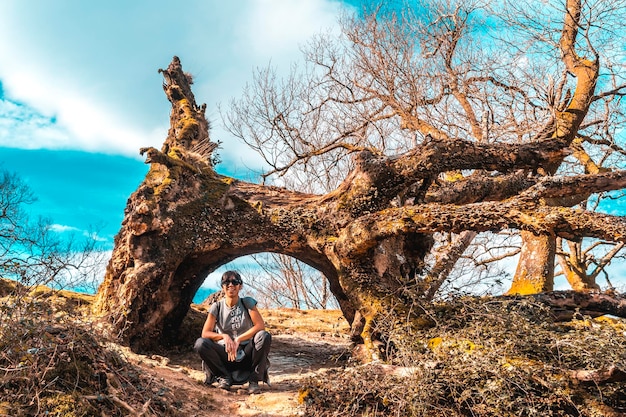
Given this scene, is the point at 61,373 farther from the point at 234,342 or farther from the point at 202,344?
the point at 234,342

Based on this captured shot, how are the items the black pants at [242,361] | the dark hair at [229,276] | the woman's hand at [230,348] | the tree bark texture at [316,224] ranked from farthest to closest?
1. the tree bark texture at [316,224]
2. the dark hair at [229,276]
3. the black pants at [242,361]
4. the woman's hand at [230,348]

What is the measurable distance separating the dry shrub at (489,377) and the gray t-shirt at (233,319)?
1.45 metres

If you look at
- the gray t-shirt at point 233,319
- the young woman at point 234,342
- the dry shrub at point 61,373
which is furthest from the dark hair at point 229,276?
the dry shrub at point 61,373

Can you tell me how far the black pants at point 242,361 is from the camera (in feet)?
20.1

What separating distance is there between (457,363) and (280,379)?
110 inches

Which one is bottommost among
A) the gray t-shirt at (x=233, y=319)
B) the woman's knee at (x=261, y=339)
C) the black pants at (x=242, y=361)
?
the black pants at (x=242, y=361)

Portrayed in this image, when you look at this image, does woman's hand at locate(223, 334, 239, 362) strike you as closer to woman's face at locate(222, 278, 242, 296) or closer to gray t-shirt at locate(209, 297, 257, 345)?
gray t-shirt at locate(209, 297, 257, 345)

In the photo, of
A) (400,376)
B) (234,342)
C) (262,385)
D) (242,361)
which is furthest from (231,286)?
(400,376)

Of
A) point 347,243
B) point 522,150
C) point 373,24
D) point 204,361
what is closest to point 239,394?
point 204,361

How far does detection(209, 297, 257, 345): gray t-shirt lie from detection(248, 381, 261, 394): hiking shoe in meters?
0.58

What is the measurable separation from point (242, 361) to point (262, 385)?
0.44m

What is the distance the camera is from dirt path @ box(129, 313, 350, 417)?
5.30m

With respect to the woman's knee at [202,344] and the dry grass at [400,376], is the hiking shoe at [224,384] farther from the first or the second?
the dry grass at [400,376]

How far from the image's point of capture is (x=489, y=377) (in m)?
4.79
